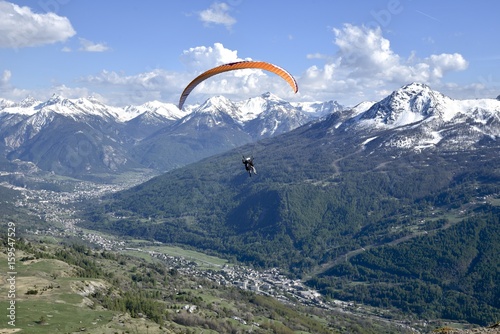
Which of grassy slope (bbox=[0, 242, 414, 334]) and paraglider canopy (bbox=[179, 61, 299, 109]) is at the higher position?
paraglider canopy (bbox=[179, 61, 299, 109])

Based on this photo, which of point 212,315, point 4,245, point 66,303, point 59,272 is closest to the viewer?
point 66,303

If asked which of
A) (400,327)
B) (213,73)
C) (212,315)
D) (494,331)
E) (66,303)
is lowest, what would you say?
(400,327)

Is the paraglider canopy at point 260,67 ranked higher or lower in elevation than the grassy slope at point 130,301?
higher

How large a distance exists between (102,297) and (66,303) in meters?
15.7

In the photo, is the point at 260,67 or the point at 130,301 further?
the point at 130,301

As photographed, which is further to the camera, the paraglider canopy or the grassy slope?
the grassy slope

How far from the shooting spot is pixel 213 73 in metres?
83.1

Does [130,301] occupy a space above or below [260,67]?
below

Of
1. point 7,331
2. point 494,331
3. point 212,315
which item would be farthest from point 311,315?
point 494,331

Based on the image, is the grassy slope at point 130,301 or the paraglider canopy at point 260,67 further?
the grassy slope at point 130,301

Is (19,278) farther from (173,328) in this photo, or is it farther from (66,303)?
(173,328)

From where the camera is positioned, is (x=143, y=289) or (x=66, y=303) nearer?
(x=66, y=303)

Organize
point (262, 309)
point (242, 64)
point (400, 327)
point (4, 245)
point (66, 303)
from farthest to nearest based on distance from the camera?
point (400, 327)
point (262, 309)
point (4, 245)
point (66, 303)
point (242, 64)

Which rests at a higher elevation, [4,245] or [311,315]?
[4,245]
